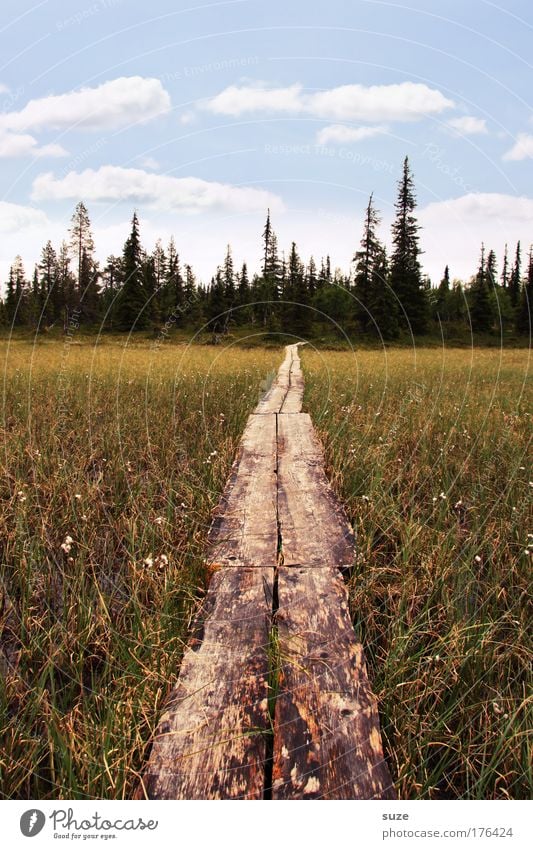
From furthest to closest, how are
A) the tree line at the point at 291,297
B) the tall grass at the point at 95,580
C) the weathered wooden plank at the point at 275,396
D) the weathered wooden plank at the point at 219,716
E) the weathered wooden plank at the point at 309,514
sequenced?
the tree line at the point at 291,297 → the weathered wooden plank at the point at 275,396 → the weathered wooden plank at the point at 309,514 → the tall grass at the point at 95,580 → the weathered wooden plank at the point at 219,716

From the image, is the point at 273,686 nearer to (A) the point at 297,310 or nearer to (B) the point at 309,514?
(B) the point at 309,514

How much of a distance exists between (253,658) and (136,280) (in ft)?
140

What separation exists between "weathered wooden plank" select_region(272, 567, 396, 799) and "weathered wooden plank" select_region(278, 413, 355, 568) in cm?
49

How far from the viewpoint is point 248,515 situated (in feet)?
11.9

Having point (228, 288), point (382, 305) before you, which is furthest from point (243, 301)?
point (382, 305)

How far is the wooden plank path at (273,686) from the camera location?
1.55 m

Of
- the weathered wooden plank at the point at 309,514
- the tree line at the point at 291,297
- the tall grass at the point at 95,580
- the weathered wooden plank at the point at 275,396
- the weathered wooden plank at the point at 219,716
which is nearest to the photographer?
the weathered wooden plank at the point at 219,716

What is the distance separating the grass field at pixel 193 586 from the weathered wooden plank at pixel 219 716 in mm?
141

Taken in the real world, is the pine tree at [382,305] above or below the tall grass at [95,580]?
above

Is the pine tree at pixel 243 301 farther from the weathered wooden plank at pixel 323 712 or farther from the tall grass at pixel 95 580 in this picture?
the weathered wooden plank at pixel 323 712

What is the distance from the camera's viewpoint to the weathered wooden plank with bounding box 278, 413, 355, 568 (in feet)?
9.78

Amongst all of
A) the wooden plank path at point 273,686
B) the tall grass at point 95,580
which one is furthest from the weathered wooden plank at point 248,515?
the tall grass at point 95,580

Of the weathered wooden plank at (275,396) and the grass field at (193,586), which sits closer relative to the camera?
the grass field at (193,586)

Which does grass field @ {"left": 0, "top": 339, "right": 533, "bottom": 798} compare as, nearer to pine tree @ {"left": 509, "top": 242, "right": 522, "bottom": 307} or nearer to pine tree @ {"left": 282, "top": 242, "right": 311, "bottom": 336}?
pine tree @ {"left": 282, "top": 242, "right": 311, "bottom": 336}
